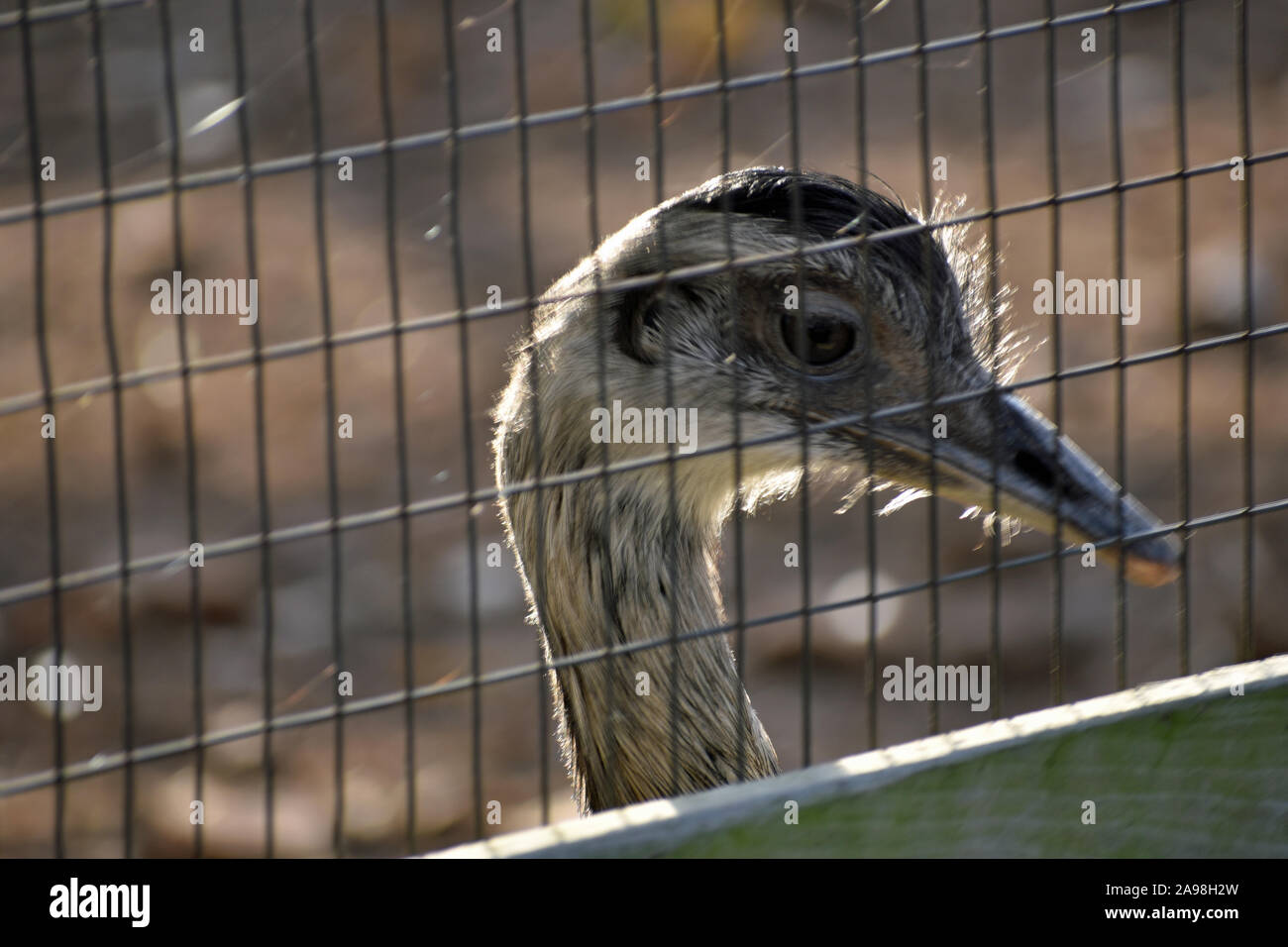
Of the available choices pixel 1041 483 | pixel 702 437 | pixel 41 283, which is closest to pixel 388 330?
pixel 41 283

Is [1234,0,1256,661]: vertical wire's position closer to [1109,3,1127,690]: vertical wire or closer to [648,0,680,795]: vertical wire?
[1109,3,1127,690]: vertical wire

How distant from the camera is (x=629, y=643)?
2.67 m

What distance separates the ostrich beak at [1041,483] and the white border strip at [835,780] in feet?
0.79

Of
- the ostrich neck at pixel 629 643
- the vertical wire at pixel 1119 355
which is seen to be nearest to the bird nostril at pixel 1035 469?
the vertical wire at pixel 1119 355

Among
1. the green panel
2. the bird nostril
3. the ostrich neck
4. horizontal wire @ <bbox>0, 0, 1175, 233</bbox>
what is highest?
horizontal wire @ <bbox>0, 0, 1175, 233</bbox>

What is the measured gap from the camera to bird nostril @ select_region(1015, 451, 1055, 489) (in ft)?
8.45

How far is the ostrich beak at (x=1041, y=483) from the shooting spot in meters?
2.45

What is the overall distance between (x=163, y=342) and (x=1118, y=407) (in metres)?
4.24

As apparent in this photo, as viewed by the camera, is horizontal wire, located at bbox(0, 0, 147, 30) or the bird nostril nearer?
horizontal wire, located at bbox(0, 0, 147, 30)

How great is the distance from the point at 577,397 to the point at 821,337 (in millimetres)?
439

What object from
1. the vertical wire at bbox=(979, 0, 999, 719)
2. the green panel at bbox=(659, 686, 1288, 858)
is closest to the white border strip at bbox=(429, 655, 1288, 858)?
the green panel at bbox=(659, 686, 1288, 858)

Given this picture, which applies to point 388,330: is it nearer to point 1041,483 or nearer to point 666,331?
point 666,331

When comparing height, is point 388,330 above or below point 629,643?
above
